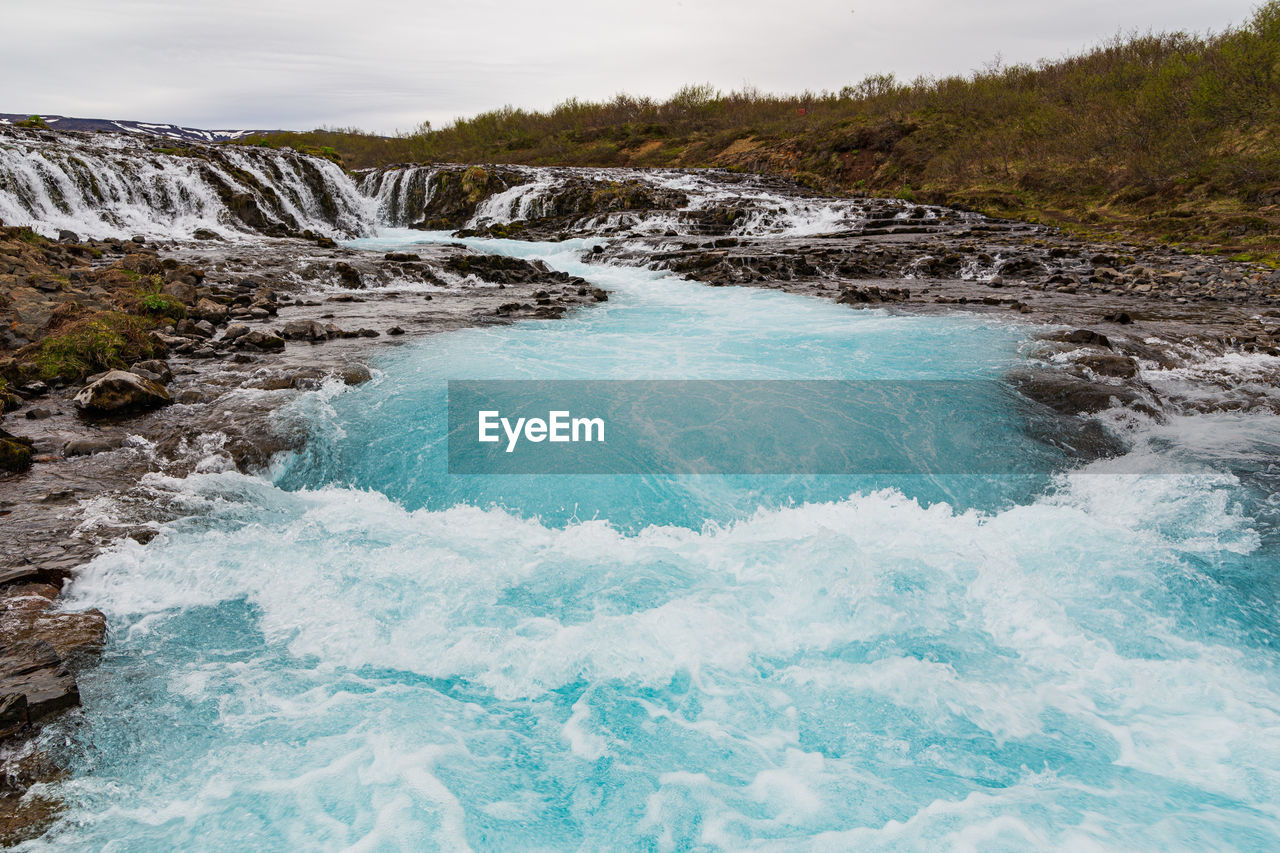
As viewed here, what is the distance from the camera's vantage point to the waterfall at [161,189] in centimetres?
1817

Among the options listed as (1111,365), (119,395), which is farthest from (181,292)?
(1111,365)

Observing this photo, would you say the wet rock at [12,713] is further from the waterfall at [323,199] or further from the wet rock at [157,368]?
the waterfall at [323,199]

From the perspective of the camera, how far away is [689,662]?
13.3 ft

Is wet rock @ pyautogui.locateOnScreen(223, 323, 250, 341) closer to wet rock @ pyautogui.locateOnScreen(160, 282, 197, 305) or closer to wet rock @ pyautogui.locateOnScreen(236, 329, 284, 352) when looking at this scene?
wet rock @ pyautogui.locateOnScreen(236, 329, 284, 352)

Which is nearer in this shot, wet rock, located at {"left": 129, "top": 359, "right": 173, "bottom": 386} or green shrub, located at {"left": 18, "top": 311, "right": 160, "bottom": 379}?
green shrub, located at {"left": 18, "top": 311, "right": 160, "bottom": 379}

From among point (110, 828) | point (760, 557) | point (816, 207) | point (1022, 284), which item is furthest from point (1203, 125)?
point (110, 828)

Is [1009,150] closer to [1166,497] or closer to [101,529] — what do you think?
[1166,497]

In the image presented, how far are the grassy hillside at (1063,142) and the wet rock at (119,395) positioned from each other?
21.3 metres

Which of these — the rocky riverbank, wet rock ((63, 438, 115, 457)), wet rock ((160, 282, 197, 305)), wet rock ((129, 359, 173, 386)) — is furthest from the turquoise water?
wet rock ((160, 282, 197, 305))

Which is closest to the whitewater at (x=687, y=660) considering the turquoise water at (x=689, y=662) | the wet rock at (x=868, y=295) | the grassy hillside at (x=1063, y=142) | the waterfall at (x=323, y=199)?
the turquoise water at (x=689, y=662)

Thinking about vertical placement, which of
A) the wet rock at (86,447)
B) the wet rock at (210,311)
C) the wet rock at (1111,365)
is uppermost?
the wet rock at (210,311)

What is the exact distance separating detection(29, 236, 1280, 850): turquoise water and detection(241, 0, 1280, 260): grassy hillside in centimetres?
1566

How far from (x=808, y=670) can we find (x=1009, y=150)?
1277 inches

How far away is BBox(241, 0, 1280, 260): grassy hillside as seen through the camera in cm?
1945
